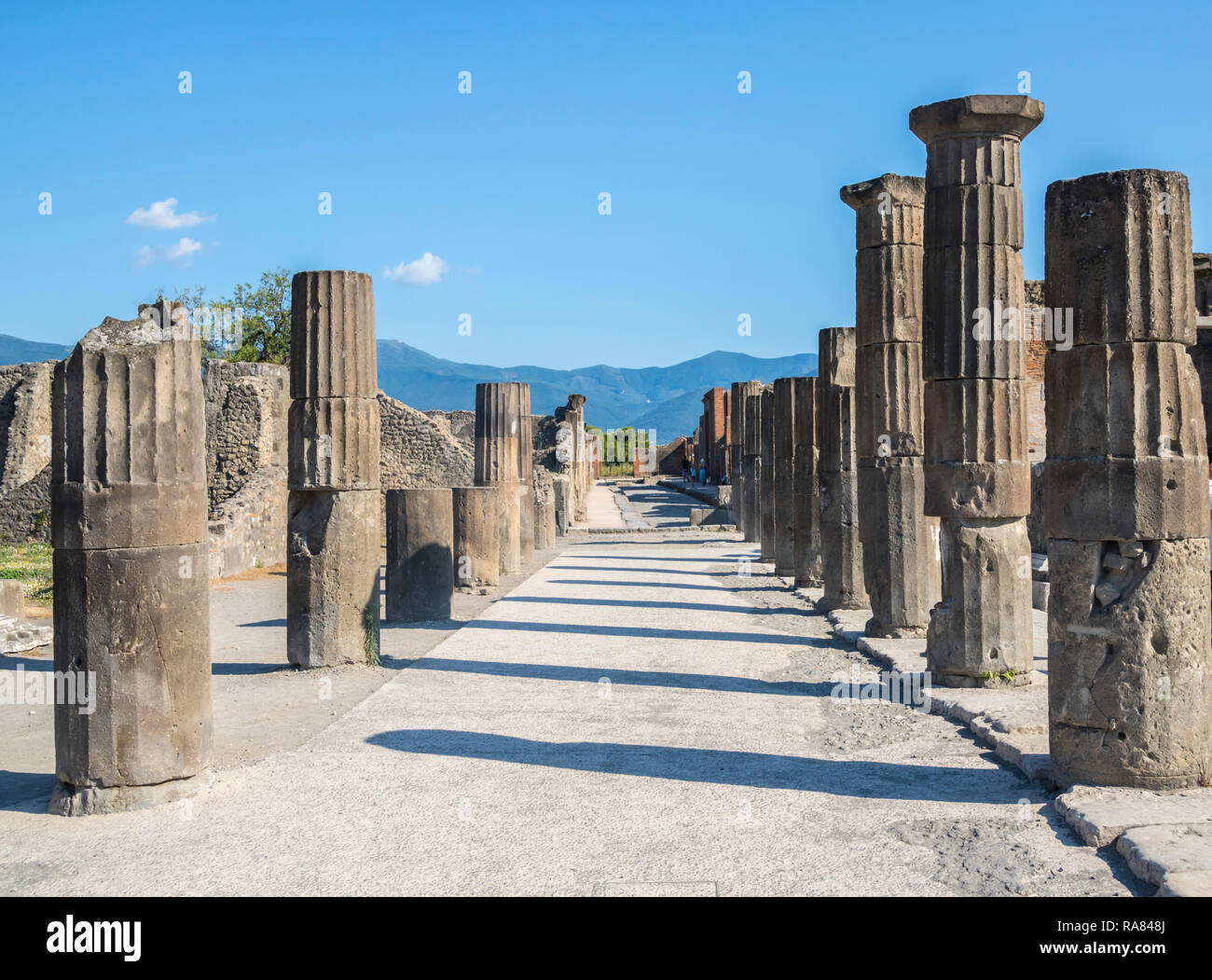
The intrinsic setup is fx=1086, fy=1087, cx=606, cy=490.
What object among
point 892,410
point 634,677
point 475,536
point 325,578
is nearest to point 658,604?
point 475,536

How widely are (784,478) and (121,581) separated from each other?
12.7 meters

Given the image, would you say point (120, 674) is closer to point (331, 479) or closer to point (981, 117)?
point (331, 479)

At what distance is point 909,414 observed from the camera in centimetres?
1102

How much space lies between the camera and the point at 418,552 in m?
12.4

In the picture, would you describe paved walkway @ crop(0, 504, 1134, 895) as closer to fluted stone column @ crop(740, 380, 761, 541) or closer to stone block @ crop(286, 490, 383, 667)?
stone block @ crop(286, 490, 383, 667)

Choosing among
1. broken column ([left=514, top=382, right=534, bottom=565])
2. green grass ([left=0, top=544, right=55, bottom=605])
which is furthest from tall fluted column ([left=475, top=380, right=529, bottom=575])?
green grass ([left=0, top=544, right=55, bottom=605])

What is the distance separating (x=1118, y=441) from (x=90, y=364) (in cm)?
535

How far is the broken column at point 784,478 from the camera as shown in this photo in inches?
672

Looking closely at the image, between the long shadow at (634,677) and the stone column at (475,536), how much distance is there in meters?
5.26

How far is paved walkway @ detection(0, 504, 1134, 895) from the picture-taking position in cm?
464

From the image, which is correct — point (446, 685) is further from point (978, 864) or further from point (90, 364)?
point (978, 864)

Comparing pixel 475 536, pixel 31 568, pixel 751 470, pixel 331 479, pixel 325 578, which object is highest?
pixel 751 470

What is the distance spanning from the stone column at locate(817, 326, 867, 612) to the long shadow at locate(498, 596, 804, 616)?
72cm
